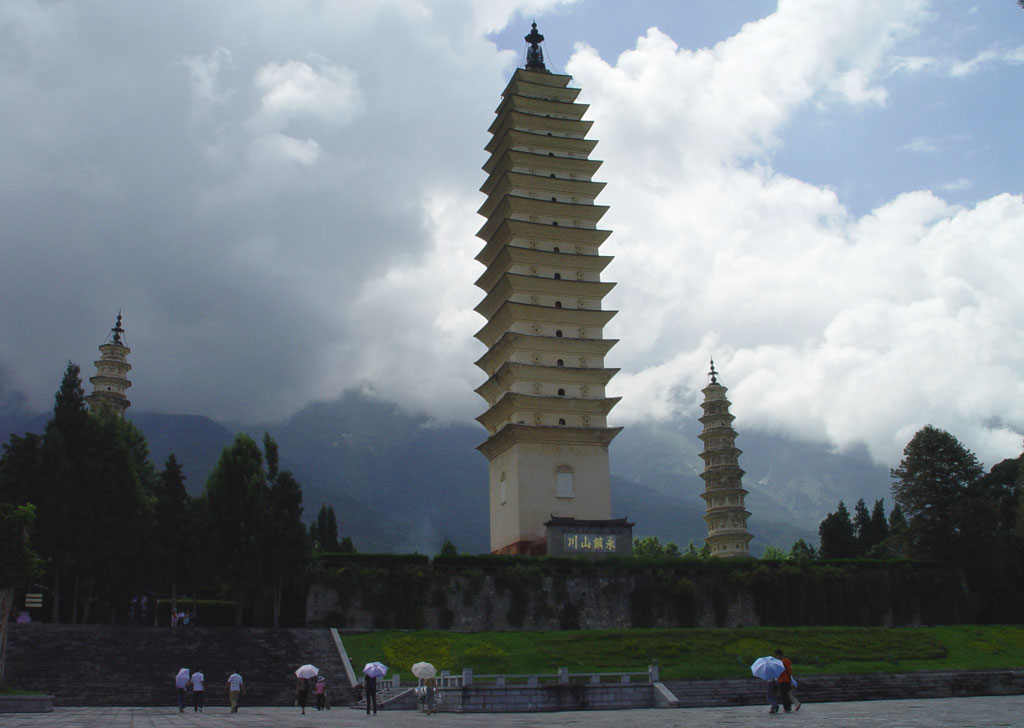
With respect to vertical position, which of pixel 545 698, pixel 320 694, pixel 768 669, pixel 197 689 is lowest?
pixel 545 698

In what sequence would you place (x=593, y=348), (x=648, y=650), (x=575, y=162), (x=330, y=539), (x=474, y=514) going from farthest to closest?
(x=474, y=514), (x=330, y=539), (x=575, y=162), (x=593, y=348), (x=648, y=650)

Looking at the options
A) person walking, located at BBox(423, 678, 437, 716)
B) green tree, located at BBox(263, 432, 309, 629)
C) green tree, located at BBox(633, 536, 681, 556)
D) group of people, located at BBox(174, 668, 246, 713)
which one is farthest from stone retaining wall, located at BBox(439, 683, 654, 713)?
green tree, located at BBox(633, 536, 681, 556)

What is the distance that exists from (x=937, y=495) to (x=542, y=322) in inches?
772

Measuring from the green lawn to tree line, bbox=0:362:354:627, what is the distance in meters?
5.08

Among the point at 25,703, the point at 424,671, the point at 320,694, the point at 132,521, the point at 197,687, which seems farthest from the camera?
the point at 132,521

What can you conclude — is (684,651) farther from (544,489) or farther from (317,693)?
(544,489)

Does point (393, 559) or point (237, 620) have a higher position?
point (393, 559)

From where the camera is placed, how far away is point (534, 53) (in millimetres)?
50469

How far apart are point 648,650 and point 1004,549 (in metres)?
20.5

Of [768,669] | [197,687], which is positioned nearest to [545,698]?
[768,669]

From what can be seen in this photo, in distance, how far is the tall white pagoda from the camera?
3841 cm

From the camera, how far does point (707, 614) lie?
34.3 m

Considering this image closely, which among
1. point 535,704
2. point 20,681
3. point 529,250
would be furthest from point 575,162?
point 20,681

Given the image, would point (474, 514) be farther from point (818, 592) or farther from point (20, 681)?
point (20, 681)
